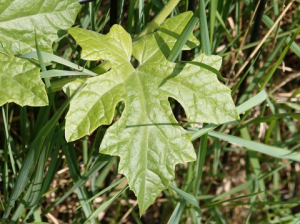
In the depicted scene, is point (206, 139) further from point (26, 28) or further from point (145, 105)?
point (26, 28)

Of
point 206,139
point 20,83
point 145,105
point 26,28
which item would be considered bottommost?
point 206,139

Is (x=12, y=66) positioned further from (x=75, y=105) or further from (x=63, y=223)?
(x=63, y=223)

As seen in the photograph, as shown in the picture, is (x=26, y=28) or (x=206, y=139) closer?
(x=26, y=28)

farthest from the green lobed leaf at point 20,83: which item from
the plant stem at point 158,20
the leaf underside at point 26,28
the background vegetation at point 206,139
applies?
the plant stem at point 158,20

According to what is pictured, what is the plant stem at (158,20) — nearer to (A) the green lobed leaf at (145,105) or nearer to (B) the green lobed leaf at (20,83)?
(A) the green lobed leaf at (145,105)

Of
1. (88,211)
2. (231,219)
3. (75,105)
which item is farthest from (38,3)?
(231,219)

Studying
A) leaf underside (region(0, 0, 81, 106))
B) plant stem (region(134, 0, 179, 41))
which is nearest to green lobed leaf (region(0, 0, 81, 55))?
leaf underside (region(0, 0, 81, 106))

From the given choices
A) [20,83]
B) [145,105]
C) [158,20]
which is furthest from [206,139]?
[20,83]
